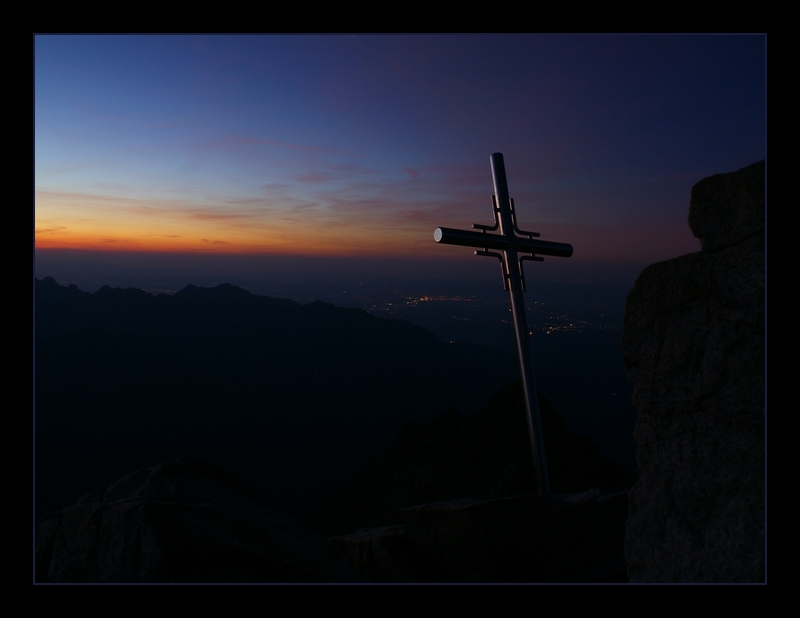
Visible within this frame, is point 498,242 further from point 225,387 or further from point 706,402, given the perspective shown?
point 225,387

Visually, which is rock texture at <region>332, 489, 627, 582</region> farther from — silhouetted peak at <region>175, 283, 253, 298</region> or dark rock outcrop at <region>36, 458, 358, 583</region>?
silhouetted peak at <region>175, 283, 253, 298</region>

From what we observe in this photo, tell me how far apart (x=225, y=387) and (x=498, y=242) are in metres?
14.3

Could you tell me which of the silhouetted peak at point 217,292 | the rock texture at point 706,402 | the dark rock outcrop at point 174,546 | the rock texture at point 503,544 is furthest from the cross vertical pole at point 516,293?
the silhouetted peak at point 217,292

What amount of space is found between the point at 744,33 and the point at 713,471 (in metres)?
2.31

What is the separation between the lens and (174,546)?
294cm

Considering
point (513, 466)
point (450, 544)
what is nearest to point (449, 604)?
point (450, 544)

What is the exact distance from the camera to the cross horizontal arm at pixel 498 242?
462 centimetres

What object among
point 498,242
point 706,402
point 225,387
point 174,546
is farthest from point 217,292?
point 706,402

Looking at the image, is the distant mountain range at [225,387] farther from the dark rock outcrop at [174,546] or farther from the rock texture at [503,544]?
the dark rock outcrop at [174,546]

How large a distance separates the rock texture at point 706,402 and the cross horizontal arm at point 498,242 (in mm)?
1992

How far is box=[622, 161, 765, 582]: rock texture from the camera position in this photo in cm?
252

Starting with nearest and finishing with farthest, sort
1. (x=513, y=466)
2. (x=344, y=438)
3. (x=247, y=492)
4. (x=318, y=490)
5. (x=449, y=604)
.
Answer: (x=449, y=604), (x=247, y=492), (x=513, y=466), (x=318, y=490), (x=344, y=438)
